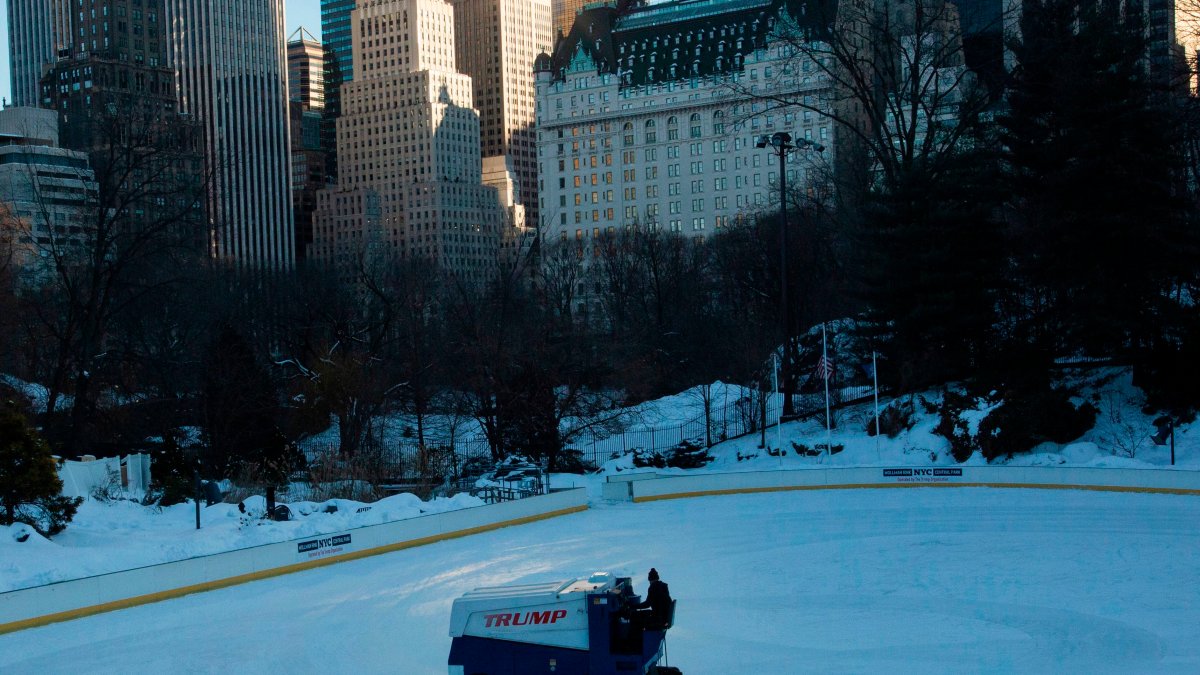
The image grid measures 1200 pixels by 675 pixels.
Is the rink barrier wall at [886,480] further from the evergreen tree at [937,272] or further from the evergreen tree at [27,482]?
the evergreen tree at [27,482]

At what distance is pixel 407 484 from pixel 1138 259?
77.0 feet

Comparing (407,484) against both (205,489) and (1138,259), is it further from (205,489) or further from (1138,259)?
(1138,259)

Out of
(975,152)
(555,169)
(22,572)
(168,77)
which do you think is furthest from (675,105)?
(22,572)

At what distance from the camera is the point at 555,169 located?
18900cm

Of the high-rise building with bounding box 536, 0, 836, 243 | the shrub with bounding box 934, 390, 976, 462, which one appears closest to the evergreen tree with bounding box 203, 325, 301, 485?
the shrub with bounding box 934, 390, 976, 462

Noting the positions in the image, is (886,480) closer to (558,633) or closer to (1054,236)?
(1054,236)

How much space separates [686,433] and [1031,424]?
45.4 feet

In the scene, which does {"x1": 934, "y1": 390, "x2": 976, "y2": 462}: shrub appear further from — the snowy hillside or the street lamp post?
the street lamp post

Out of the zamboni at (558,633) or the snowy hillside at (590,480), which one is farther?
the snowy hillside at (590,480)

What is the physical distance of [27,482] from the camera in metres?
26.4

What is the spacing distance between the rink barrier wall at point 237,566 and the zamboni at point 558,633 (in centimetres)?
903

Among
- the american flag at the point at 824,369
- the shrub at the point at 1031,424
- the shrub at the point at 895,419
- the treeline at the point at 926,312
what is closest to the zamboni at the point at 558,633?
the treeline at the point at 926,312

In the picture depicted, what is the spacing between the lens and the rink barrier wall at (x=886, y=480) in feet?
110

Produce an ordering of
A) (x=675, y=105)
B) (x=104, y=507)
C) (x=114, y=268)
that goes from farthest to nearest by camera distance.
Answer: (x=675, y=105)
(x=114, y=268)
(x=104, y=507)
